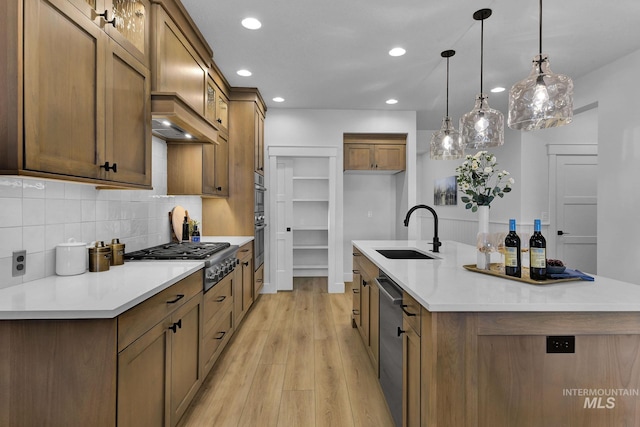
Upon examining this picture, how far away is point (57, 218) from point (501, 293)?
7.25ft

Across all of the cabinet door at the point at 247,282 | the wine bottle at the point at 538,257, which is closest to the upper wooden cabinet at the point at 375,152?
the cabinet door at the point at 247,282

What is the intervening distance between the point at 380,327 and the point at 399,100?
11.0ft

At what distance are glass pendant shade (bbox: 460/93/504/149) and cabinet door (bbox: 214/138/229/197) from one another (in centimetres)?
251

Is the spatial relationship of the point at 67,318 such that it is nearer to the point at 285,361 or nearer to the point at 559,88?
the point at 285,361

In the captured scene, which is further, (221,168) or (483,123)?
(221,168)

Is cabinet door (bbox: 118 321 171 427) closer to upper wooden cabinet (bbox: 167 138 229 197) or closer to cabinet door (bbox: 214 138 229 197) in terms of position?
upper wooden cabinet (bbox: 167 138 229 197)

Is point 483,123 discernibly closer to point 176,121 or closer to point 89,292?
point 176,121

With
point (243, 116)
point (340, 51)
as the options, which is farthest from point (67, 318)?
point (243, 116)

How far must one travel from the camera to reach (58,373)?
3.84ft

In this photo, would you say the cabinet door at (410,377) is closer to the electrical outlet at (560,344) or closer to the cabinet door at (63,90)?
the electrical outlet at (560,344)

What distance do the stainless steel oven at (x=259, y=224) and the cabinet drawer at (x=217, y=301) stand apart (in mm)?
1253

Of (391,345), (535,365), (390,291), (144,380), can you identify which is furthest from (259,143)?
(535,365)

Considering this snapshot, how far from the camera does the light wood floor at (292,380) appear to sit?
1.99 meters

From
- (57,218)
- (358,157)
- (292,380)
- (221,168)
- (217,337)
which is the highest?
(358,157)
